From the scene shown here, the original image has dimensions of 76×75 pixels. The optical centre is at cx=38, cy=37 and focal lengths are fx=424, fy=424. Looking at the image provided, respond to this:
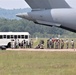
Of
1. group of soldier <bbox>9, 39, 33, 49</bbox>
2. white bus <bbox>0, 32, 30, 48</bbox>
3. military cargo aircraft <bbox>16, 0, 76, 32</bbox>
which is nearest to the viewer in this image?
military cargo aircraft <bbox>16, 0, 76, 32</bbox>

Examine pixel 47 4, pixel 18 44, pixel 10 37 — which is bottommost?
pixel 18 44

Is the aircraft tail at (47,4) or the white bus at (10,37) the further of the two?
the white bus at (10,37)

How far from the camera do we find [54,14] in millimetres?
45656

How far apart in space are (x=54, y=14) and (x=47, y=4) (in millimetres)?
1616

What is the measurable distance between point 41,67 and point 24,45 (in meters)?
29.0

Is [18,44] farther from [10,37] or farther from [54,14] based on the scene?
[54,14]

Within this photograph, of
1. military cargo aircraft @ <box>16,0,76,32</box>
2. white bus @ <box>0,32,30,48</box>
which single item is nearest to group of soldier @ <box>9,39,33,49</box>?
white bus @ <box>0,32,30,48</box>

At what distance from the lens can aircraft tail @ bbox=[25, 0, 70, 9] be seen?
4600 centimetres

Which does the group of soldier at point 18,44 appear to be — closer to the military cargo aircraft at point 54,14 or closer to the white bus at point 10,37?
the white bus at point 10,37

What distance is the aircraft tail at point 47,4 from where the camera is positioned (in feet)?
151

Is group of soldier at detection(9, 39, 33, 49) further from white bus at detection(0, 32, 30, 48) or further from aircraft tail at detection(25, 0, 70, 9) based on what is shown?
aircraft tail at detection(25, 0, 70, 9)

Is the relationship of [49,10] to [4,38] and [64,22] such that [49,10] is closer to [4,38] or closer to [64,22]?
[64,22]

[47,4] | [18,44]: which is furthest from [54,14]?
[18,44]

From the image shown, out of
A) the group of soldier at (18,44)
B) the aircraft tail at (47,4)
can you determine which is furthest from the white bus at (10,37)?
the aircraft tail at (47,4)
